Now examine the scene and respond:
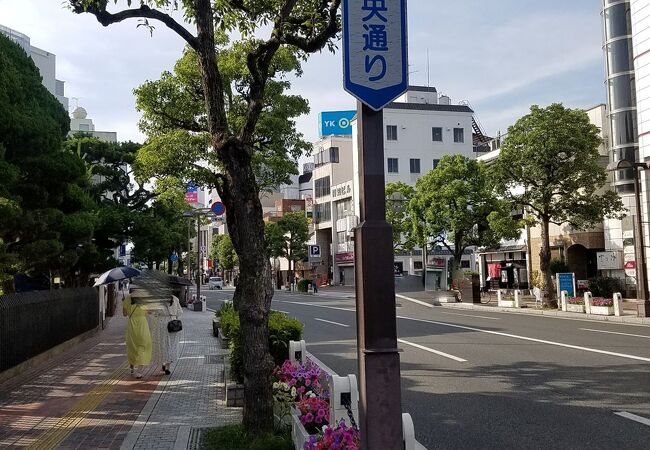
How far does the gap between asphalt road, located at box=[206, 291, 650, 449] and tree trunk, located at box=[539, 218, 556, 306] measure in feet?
28.1

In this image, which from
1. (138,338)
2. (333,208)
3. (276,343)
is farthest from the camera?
(333,208)

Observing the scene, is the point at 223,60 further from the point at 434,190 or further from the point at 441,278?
the point at 441,278

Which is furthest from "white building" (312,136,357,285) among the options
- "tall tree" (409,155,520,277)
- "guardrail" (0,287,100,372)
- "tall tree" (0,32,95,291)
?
"tall tree" (0,32,95,291)

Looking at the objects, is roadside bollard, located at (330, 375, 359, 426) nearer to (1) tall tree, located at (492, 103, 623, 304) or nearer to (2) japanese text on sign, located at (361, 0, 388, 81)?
(2) japanese text on sign, located at (361, 0, 388, 81)

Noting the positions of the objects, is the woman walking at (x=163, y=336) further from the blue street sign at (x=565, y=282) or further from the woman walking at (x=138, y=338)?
the blue street sign at (x=565, y=282)

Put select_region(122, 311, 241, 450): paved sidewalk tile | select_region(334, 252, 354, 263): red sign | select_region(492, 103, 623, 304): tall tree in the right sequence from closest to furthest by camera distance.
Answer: select_region(122, 311, 241, 450): paved sidewalk tile < select_region(492, 103, 623, 304): tall tree < select_region(334, 252, 354, 263): red sign

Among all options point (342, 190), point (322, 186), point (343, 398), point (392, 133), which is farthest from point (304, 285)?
point (343, 398)

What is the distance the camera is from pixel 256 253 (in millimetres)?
6176

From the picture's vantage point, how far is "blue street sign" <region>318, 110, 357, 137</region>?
7119cm

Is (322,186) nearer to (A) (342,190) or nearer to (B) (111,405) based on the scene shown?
(A) (342,190)

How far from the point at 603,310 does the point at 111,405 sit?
20.1 m

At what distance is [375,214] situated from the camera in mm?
3547

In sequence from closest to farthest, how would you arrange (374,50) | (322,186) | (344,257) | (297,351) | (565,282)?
(374,50), (297,351), (565,282), (344,257), (322,186)

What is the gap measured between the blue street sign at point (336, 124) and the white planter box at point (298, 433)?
6630 centimetres
